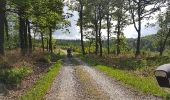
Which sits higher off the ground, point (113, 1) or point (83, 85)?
point (113, 1)

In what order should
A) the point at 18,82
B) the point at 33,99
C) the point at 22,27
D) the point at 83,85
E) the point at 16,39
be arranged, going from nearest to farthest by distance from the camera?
the point at 33,99, the point at 83,85, the point at 18,82, the point at 22,27, the point at 16,39

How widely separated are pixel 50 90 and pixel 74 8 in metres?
55.8

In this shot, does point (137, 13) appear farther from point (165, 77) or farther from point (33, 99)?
point (165, 77)

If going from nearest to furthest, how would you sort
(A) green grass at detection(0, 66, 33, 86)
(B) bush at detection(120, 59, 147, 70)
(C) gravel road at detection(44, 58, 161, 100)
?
(C) gravel road at detection(44, 58, 161, 100) → (A) green grass at detection(0, 66, 33, 86) → (B) bush at detection(120, 59, 147, 70)

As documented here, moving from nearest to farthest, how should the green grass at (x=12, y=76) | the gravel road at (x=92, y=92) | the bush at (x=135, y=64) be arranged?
1. the gravel road at (x=92, y=92)
2. the green grass at (x=12, y=76)
3. the bush at (x=135, y=64)

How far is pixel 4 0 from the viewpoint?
2692 centimetres

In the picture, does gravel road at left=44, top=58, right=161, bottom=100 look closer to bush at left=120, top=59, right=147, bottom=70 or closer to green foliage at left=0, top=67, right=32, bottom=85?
green foliage at left=0, top=67, right=32, bottom=85

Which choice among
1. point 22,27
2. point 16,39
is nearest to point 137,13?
point 22,27

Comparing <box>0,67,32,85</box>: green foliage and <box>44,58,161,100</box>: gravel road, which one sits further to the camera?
<box>0,67,32,85</box>: green foliage

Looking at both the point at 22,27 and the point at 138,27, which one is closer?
the point at 22,27

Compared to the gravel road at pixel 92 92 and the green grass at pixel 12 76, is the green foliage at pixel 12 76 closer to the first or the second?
the green grass at pixel 12 76

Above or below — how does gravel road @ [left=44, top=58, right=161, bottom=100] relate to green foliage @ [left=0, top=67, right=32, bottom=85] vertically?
below

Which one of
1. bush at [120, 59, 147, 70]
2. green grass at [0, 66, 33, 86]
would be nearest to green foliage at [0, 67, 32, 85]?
green grass at [0, 66, 33, 86]

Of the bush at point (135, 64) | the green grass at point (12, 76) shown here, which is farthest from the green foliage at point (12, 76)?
the bush at point (135, 64)
